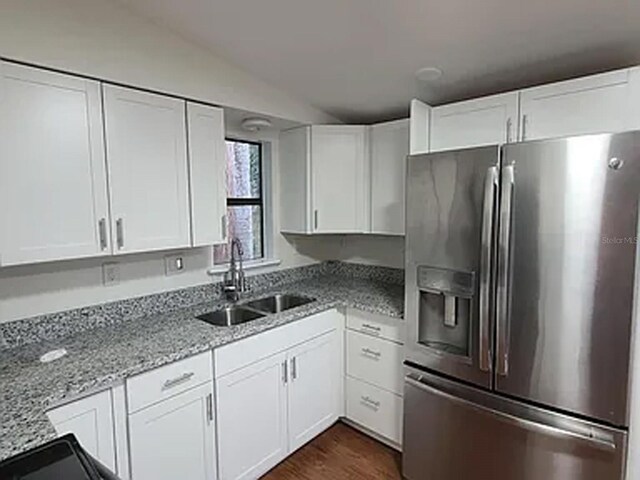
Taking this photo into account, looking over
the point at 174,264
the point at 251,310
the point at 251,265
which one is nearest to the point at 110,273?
the point at 174,264

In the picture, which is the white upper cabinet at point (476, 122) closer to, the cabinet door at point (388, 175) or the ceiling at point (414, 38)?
the ceiling at point (414, 38)

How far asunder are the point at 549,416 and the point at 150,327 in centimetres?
187

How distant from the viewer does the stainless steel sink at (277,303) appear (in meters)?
2.62

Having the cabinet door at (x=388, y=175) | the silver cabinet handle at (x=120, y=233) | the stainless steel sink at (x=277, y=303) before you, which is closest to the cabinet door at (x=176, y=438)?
the silver cabinet handle at (x=120, y=233)

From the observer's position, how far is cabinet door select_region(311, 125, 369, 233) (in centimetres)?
278

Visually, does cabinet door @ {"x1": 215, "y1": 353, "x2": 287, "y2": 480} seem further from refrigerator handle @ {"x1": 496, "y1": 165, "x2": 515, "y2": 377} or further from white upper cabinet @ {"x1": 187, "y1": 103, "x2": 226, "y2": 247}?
refrigerator handle @ {"x1": 496, "y1": 165, "x2": 515, "y2": 377}

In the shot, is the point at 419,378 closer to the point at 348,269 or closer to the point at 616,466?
the point at 616,466

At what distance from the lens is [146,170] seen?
1879mm

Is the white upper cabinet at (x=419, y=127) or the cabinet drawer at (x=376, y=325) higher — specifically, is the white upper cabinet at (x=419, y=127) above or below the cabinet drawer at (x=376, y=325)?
above

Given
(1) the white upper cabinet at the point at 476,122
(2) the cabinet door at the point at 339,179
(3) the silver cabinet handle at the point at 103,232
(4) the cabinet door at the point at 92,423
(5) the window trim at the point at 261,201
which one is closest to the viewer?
(4) the cabinet door at the point at 92,423

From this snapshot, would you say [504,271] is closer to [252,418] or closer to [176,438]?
[252,418]

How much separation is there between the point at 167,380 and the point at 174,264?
2.82 feet

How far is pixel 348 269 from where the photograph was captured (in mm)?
3357

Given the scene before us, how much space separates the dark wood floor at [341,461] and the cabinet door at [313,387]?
73mm
